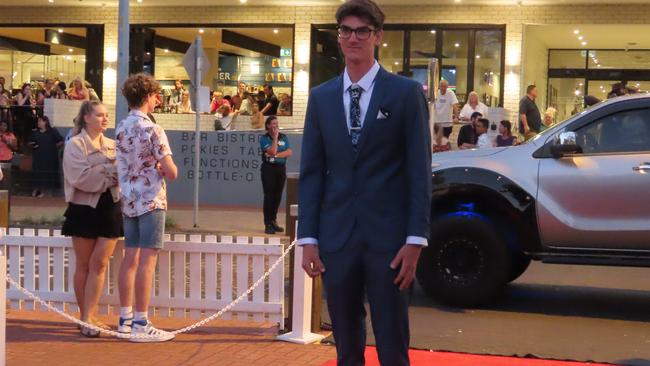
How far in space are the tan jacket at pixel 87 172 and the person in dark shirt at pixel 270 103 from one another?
753 inches

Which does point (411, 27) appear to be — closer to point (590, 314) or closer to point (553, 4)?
point (553, 4)

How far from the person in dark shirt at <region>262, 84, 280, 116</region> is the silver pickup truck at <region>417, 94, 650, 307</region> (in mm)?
17652

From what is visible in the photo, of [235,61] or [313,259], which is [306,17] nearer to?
[235,61]

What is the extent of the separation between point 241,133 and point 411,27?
7465 mm

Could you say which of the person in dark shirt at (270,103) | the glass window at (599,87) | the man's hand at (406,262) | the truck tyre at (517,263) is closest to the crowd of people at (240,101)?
the person in dark shirt at (270,103)

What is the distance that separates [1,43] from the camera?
98.5ft

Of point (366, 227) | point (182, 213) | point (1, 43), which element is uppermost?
point (1, 43)

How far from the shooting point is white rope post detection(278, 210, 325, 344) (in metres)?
7.19

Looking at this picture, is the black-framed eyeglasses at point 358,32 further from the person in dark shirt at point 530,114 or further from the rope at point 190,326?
the person in dark shirt at point 530,114

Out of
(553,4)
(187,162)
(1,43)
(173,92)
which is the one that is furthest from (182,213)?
(1,43)

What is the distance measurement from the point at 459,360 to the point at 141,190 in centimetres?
249

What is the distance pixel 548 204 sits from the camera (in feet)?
28.6

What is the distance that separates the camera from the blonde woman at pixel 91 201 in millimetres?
7234

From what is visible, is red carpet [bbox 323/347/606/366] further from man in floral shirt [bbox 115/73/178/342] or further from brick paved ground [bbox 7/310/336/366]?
man in floral shirt [bbox 115/73/178/342]
